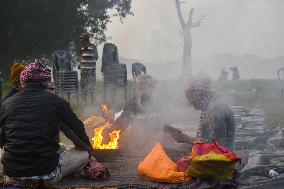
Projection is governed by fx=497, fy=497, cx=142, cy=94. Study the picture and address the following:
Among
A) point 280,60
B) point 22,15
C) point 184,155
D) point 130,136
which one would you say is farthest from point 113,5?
point 280,60

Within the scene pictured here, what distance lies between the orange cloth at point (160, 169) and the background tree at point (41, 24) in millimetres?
18220

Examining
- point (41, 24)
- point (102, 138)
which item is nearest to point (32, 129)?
point (102, 138)

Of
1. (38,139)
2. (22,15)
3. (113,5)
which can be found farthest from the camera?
(113,5)

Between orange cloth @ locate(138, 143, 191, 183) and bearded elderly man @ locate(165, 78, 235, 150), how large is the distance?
24.1 inches

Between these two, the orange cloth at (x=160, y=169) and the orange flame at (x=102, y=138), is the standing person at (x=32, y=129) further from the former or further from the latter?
the orange flame at (x=102, y=138)

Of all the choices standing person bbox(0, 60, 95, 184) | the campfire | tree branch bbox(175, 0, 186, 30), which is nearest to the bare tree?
tree branch bbox(175, 0, 186, 30)

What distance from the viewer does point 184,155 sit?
7.48m

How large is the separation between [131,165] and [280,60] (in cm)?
6131

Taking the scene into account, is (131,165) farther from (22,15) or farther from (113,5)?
(113,5)

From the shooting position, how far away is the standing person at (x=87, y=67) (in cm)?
1544

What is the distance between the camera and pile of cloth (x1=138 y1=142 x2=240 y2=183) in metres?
6.35

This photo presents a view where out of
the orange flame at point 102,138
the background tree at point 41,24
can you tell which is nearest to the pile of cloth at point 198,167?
the orange flame at point 102,138

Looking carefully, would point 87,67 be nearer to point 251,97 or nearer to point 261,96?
point 251,97

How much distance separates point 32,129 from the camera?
5.69m
